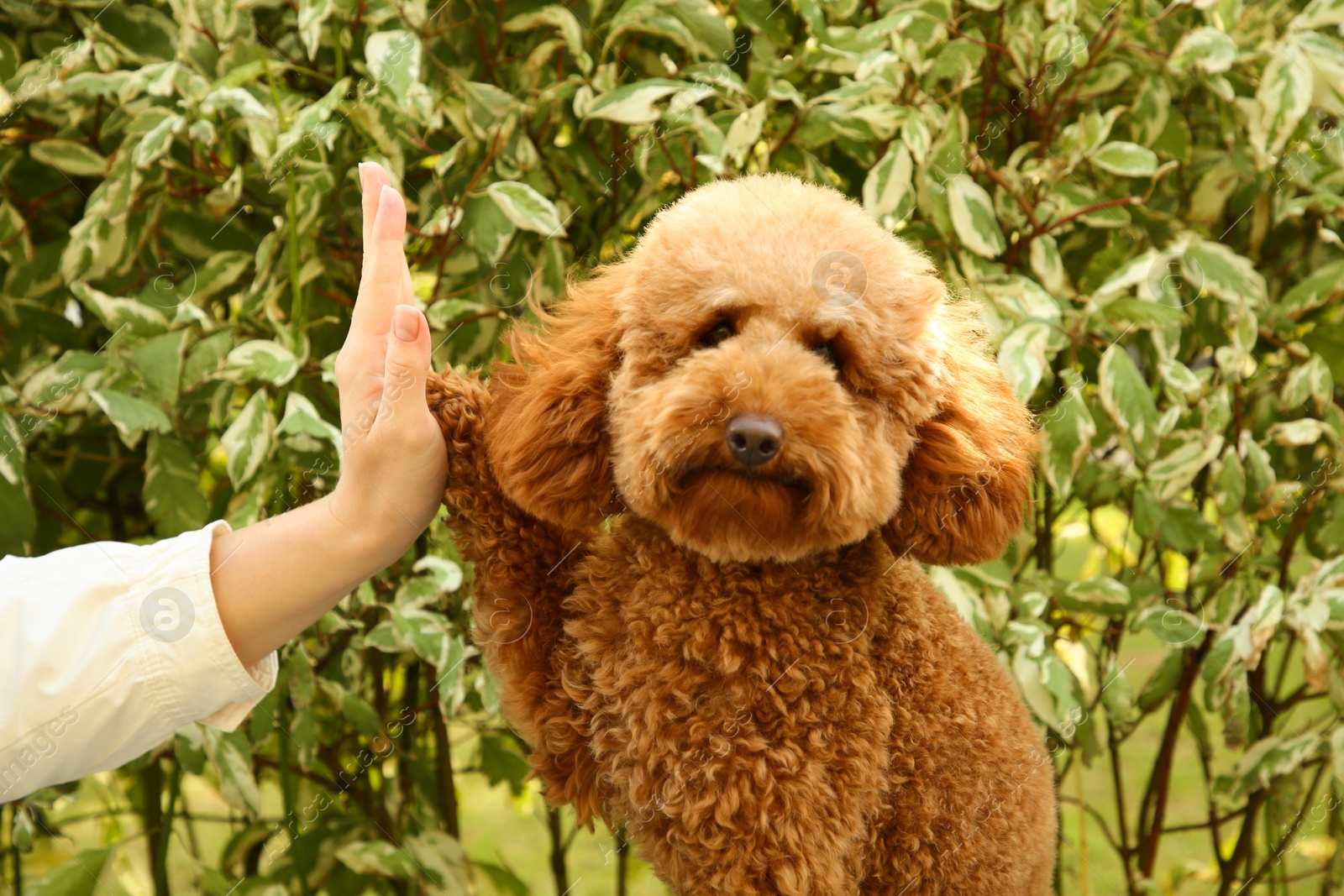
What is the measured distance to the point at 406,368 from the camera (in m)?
0.83

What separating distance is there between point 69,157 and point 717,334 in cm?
111

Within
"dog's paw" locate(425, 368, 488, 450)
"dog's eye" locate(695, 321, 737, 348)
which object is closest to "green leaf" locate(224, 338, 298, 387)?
"dog's paw" locate(425, 368, 488, 450)

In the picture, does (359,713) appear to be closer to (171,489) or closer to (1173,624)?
(171,489)

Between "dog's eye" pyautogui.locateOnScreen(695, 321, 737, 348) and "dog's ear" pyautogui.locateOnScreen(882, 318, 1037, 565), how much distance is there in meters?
0.18

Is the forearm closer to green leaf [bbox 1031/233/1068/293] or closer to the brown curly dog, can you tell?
the brown curly dog

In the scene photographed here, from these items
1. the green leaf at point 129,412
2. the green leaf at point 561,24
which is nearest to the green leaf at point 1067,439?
the green leaf at point 561,24

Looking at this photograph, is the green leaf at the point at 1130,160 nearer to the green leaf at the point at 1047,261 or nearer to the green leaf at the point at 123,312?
the green leaf at the point at 1047,261

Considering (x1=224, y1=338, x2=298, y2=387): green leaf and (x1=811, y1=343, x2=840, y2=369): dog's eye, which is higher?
(x1=811, y1=343, x2=840, y2=369): dog's eye

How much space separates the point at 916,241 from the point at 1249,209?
566 millimetres

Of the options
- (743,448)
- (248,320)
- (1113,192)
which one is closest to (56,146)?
(248,320)

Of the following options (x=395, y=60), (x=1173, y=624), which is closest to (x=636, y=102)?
(x=395, y=60)

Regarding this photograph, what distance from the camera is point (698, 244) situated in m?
0.82

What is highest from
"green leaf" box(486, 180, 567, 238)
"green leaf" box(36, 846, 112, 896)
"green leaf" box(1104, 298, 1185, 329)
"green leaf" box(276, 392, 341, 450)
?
"green leaf" box(486, 180, 567, 238)

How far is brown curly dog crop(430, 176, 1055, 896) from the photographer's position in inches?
31.1
